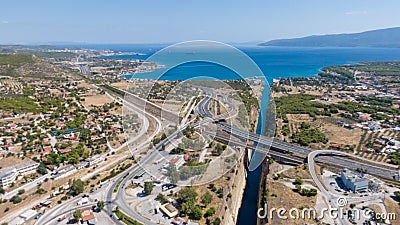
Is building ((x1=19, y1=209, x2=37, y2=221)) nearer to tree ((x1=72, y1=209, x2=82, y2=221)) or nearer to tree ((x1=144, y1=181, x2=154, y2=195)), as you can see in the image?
tree ((x1=72, y1=209, x2=82, y2=221))

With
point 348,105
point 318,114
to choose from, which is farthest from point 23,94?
point 348,105

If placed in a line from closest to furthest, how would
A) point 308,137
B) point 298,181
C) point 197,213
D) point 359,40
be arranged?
point 197,213 < point 298,181 < point 308,137 < point 359,40

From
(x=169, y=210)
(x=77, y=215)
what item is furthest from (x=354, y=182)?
(x=77, y=215)

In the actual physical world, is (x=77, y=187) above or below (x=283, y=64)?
above

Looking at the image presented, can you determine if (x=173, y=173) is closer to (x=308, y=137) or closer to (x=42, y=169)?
(x=42, y=169)

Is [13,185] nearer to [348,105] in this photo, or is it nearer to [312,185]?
[312,185]

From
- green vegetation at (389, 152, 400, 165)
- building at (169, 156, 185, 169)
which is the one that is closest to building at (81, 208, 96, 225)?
building at (169, 156, 185, 169)

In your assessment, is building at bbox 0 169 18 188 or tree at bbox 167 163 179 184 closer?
tree at bbox 167 163 179 184
